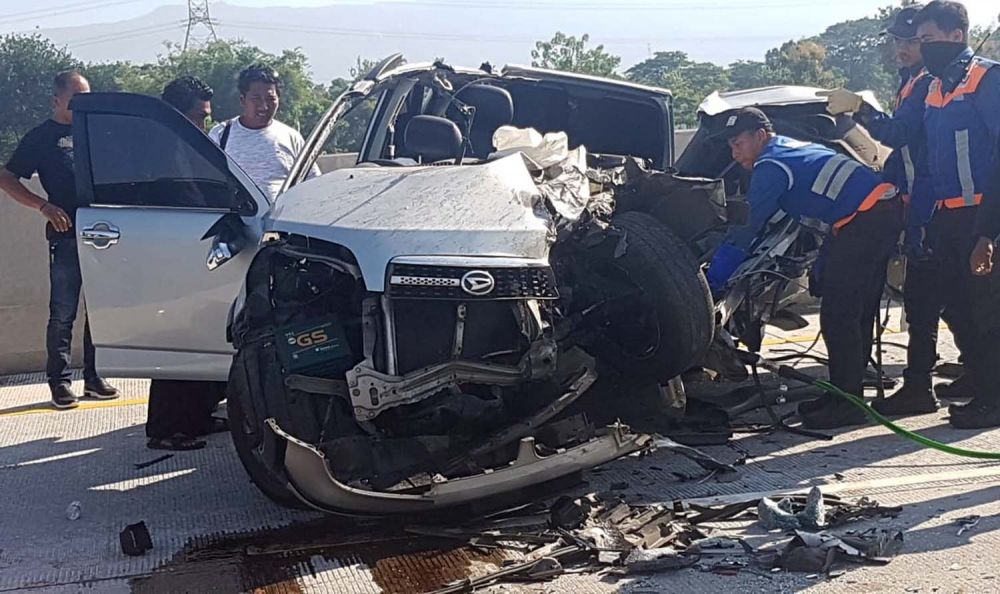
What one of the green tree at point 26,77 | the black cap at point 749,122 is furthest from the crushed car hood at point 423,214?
the green tree at point 26,77

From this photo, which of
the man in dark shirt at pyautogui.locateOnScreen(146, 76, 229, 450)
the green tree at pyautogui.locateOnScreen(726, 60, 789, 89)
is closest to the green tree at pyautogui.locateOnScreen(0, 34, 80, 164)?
the green tree at pyautogui.locateOnScreen(726, 60, 789, 89)

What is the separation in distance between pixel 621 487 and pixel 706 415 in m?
0.88

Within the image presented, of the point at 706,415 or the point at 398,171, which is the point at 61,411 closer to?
the point at 398,171

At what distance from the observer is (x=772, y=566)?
3832 millimetres

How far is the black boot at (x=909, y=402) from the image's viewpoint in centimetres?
584

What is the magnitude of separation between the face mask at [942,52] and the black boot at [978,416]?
1.72 metres

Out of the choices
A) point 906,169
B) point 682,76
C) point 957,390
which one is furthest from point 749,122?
point 682,76

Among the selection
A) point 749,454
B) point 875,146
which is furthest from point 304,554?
point 875,146

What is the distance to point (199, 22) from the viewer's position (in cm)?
8506

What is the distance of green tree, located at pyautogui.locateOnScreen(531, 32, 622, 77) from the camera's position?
44.9 m

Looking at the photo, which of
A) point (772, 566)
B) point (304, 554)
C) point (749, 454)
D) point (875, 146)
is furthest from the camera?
point (875, 146)

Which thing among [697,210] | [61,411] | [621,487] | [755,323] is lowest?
[61,411]

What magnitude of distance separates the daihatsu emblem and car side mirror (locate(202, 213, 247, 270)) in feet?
5.97

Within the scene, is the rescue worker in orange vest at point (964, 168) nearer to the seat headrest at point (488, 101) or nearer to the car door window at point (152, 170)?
the seat headrest at point (488, 101)
